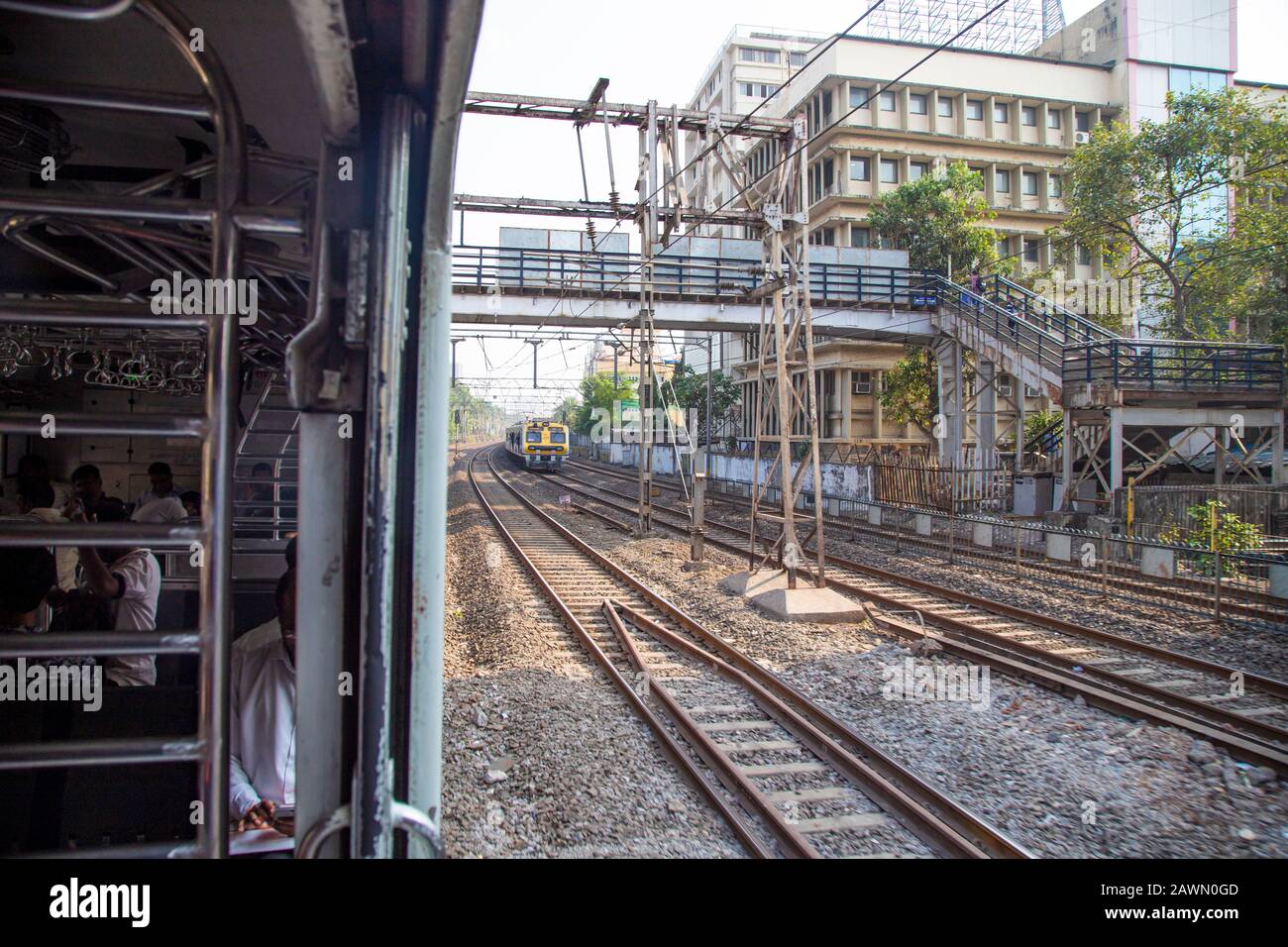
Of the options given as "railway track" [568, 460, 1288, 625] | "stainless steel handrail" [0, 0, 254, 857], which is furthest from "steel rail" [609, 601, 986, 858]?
"railway track" [568, 460, 1288, 625]

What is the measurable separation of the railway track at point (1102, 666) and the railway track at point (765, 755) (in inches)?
108

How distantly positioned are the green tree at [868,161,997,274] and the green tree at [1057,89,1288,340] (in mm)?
3288

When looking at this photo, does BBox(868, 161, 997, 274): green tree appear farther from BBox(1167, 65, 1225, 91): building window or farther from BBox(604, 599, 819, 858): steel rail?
BBox(604, 599, 819, 858): steel rail

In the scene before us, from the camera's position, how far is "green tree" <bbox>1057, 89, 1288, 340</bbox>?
25344mm

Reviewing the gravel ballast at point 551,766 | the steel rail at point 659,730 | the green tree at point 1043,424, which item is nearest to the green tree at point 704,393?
the green tree at point 1043,424

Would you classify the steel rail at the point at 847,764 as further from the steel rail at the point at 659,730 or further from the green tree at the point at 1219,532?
the green tree at the point at 1219,532

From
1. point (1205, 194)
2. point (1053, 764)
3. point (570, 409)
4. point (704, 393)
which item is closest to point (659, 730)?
point (1053, 764)

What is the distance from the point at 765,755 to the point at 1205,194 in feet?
96.2

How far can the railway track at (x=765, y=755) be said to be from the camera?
5262mm

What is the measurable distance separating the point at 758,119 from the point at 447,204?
1232 centimetres

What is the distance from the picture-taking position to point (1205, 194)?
27203mm

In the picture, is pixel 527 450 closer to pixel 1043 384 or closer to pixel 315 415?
pixel 1043 384

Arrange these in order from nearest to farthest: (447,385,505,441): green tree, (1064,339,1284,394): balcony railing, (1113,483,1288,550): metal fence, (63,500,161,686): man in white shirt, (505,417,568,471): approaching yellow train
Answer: (63,500,161,686): man in white shirt → (1113,483,1288,550): metal fence → (1064,339,1284,394): balcony railing → (505,417,568,471): approaching yellow train → (447,385,505,441): green tree

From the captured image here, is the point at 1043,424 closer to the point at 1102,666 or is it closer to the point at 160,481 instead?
the point at 1102,666
